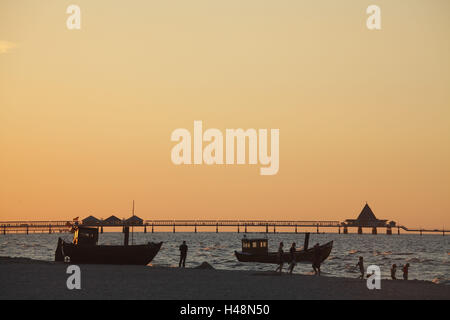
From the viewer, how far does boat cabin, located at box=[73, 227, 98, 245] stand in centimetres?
4681

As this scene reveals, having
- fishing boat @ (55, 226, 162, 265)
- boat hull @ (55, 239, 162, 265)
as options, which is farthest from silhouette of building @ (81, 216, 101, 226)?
boat hull @ (55, 239, 162, 265)

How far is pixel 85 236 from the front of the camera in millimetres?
47062

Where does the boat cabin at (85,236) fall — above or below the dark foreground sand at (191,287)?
above

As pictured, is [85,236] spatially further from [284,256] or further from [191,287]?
[284,256]

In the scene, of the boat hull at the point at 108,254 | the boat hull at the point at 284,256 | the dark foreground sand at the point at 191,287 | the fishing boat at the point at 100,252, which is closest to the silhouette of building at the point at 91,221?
the boat hull at the point at 284,256

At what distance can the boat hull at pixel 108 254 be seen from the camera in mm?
45094

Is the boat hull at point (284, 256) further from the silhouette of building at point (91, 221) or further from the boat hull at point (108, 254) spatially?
the silhouette of building at point (91, 221)

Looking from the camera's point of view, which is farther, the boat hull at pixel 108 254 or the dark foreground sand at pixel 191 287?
the boat hull at pixel 108 254

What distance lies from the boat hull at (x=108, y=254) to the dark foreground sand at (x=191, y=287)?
9141 mm

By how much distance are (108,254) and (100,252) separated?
0.61 meters

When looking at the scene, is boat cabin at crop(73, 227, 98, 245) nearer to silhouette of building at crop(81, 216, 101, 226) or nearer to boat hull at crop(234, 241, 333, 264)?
boat hull at crop(234, 241, 333, 264)
